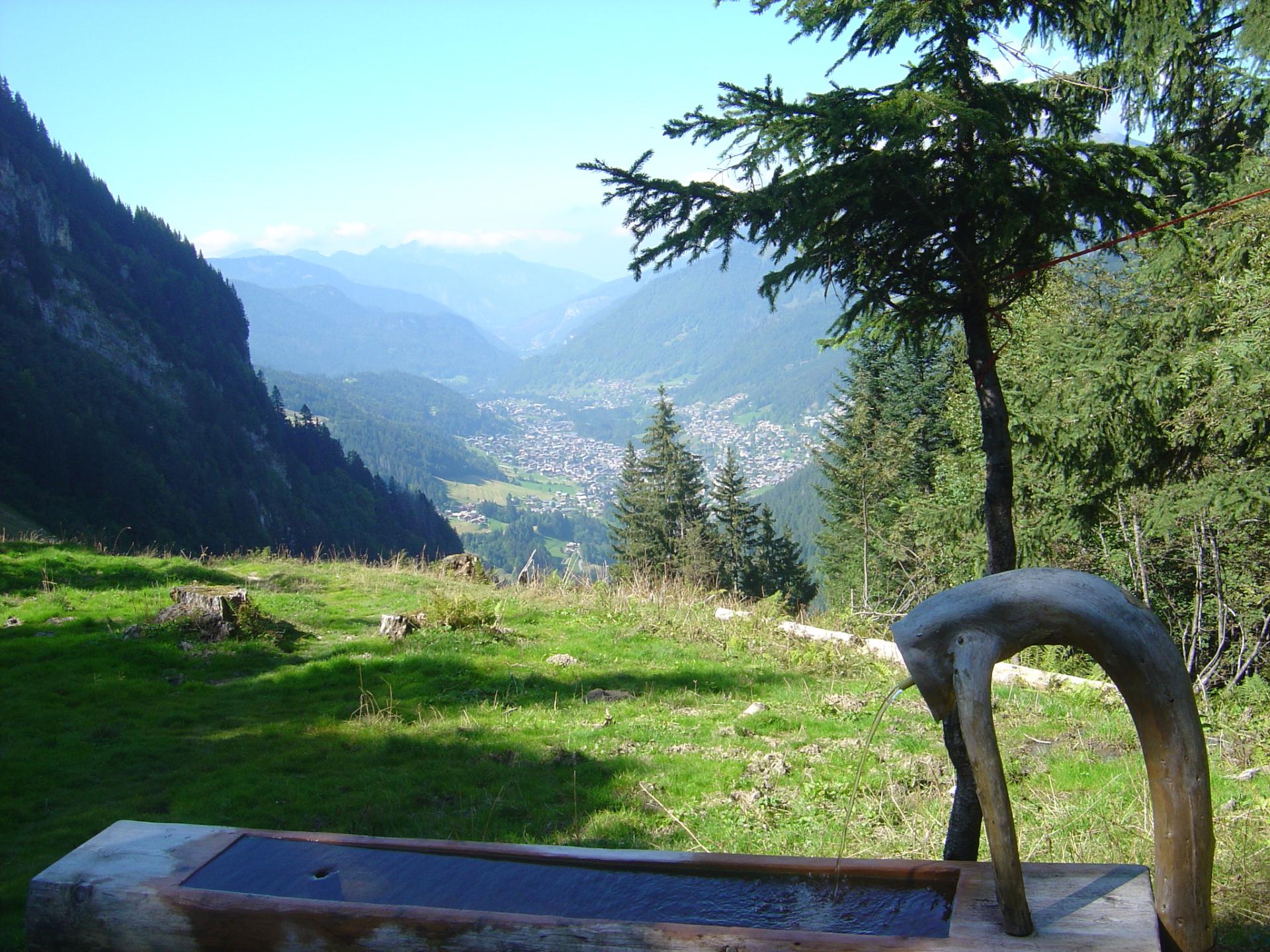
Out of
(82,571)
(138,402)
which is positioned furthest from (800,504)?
(82,571)

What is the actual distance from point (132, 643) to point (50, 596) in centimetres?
253

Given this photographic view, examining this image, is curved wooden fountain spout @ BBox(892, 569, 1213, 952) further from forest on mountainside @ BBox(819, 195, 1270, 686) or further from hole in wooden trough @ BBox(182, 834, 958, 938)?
forest on mountainside @ BBox(819, 195, 1270, 686)

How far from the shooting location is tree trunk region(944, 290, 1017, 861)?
133 inches

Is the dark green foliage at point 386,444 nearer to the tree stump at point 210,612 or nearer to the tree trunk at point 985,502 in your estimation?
the tree stump at point 210,612

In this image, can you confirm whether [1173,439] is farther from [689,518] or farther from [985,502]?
[689,518]

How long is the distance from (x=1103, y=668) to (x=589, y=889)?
6.28 ft

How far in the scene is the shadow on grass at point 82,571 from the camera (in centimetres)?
1101

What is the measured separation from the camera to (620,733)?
23.1ft

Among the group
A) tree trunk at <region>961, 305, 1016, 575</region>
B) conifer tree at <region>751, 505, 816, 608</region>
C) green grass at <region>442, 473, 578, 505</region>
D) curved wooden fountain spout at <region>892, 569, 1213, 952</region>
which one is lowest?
conifer tree at <region>751, 505, 816, 608</region>

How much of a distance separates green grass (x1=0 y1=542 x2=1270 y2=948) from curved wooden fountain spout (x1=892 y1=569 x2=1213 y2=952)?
134 centimetres

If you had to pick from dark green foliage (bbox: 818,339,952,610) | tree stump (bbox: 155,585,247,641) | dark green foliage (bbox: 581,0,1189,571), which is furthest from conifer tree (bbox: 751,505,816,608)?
dark green foliage (bbox: 581,0,1189,571)

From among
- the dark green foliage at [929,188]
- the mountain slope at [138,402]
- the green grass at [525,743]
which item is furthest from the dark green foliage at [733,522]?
the dark green foliage at [929,188]

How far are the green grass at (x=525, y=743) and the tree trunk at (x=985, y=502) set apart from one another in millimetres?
834

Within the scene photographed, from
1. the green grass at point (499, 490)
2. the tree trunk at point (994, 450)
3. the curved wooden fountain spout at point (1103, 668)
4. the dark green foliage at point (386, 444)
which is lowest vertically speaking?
the curved wooden fountain spout at point (1103, 668)
